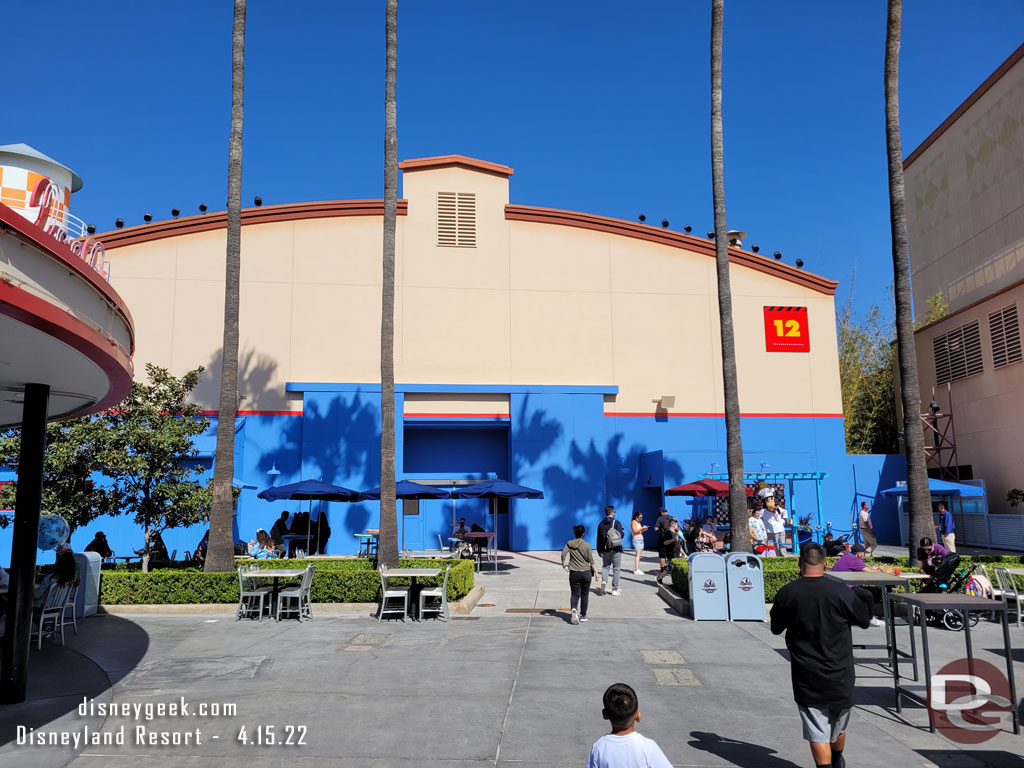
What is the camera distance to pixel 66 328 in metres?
6.73

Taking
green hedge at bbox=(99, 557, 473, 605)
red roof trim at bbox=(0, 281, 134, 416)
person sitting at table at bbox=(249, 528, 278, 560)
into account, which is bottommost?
green hedge at bbox=(99, 557, 473, 605)

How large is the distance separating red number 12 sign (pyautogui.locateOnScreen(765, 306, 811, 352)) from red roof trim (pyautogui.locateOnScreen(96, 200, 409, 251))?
15457mm

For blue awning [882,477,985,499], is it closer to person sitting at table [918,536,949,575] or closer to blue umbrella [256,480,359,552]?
person sitting at table [918,536,949,575]

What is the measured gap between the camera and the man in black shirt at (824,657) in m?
5.53

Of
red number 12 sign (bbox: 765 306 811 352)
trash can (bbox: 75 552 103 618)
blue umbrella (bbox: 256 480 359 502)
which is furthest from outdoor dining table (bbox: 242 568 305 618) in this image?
red number 12 sign (bbox: 765 306 811 352)

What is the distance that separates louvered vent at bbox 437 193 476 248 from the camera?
29.5 meters

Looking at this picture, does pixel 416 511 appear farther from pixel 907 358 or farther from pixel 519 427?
pixel 907 358

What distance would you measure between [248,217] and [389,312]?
45.7ft

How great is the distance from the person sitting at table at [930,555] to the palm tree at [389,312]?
1011 cm

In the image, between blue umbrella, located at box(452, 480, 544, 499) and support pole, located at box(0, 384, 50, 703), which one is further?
blue umbrella, located at box(452, 480, 544, 499)

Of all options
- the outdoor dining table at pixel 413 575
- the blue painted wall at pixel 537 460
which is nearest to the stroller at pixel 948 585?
the outdoor dining table at pixel 413 575

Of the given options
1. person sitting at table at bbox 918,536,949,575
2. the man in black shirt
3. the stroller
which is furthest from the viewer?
person sitting at table at bbox 918,536,949,575

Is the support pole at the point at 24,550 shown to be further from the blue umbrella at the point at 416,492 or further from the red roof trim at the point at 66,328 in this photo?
the blue umbrella at the point at 416,492

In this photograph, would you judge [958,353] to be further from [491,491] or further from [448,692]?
[448,692]
